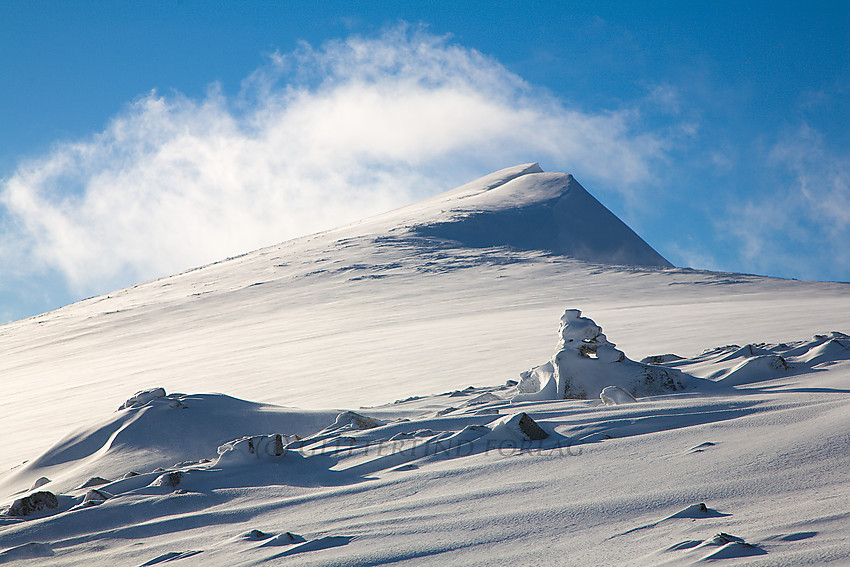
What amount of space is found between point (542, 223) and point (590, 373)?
2773 cm

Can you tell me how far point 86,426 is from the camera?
4840 millimetres

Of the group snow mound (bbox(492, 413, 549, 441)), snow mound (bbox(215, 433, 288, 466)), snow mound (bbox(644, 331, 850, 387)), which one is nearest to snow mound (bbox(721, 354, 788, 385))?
snow mound (bbox(644, 331, 850, 387))

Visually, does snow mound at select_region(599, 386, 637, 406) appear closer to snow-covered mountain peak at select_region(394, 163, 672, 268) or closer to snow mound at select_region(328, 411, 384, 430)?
snow mound at select_region(328, 411, 384, 430)

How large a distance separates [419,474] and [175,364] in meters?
10.9

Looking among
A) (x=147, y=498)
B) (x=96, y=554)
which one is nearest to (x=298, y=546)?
(x=96, y=554)

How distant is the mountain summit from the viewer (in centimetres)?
2914

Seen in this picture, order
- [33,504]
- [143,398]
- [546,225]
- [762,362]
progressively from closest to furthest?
[33,504]
[762,362]
[143,398]
[546,225]

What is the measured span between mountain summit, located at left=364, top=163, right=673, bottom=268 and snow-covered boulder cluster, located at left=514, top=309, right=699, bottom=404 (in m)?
21.7

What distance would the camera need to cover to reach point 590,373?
4.75m

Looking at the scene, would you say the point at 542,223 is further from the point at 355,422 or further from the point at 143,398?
the point at 355,422

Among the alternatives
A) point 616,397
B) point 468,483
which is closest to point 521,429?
point 468,483

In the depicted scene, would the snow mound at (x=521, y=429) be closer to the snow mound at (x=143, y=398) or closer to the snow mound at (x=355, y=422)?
the snow mound at (x=355, y=422)

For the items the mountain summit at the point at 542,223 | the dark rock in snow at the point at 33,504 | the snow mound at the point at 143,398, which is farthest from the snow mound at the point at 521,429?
the mountain summit at the point at 542,223

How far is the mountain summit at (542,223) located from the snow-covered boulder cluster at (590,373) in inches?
852
